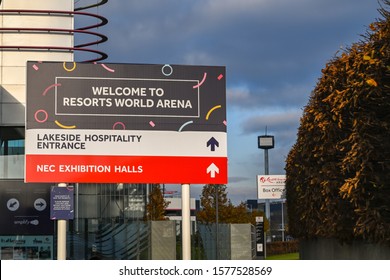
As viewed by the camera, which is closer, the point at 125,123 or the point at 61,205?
Result: the point at 61,205

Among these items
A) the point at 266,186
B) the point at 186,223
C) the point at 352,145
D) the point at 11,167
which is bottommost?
the point at 186,223

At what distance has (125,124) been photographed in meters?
23.3

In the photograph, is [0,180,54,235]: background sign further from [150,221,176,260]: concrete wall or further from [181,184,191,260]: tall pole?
[181,184,191,260]: tall pole

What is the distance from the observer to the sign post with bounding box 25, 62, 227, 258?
23.1m

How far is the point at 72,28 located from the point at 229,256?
23.0m

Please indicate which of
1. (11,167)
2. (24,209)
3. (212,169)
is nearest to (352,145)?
(212,169)

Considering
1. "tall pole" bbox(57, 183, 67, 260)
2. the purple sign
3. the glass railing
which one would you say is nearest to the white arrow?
the purple sign

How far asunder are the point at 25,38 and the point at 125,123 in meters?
33.5

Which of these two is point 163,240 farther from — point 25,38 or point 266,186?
point 266,186

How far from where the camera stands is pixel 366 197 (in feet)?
70.5

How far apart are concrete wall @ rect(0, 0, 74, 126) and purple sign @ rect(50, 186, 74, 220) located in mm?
31617
